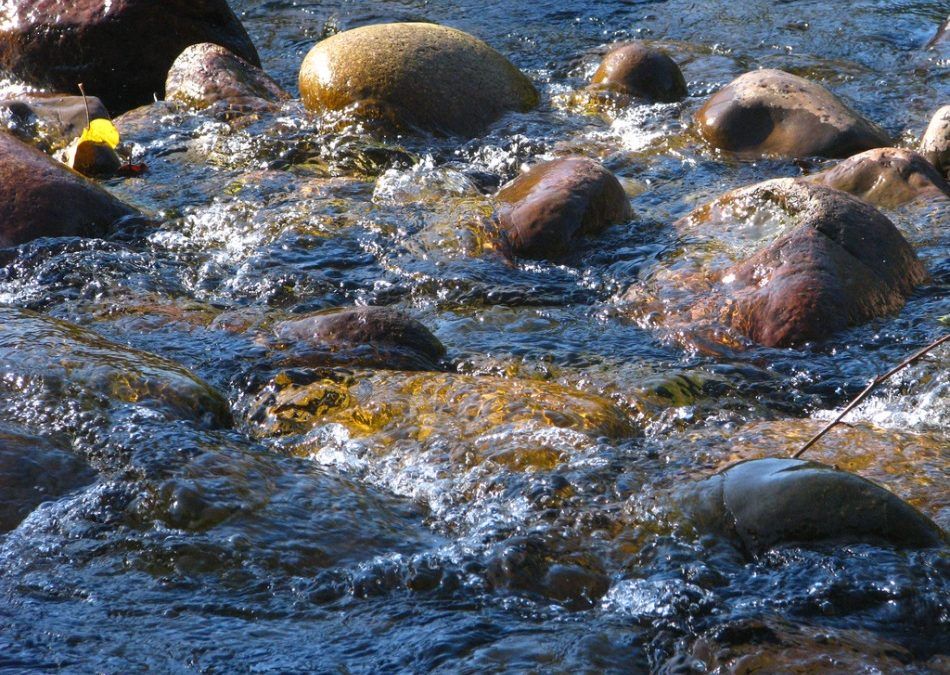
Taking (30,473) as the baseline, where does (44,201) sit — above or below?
above

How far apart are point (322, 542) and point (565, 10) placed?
7.40 m

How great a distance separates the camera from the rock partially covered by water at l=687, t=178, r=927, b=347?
4.62 metres

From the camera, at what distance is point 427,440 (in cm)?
388

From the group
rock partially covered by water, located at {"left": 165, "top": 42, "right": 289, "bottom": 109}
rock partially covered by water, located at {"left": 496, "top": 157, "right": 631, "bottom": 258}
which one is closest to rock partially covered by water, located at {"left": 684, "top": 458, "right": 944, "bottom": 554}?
rock partially covered by water, located at {"left": 496, "top": 157, "right": 631, "bottom": 258}

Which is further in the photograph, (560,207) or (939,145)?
(939,145)

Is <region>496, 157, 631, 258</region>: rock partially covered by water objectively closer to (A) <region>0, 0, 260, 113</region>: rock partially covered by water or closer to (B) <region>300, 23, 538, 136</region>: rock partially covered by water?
(B) <region>300, 23, 538, 136</region>: rock partially covered by water

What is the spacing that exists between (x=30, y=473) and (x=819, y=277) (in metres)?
3.18

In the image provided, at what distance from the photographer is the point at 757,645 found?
9.05ft

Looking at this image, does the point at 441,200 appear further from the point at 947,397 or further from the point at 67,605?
the point at 67,605

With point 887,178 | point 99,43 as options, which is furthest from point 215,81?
point 887,178

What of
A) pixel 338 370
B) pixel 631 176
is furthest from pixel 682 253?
pixel 338 370

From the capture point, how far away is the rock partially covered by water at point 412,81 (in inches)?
281

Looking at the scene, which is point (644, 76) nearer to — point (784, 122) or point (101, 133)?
point (784, 122)

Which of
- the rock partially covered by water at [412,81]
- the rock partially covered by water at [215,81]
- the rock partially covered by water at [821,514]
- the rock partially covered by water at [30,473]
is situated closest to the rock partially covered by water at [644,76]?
the rock partially covered by water at [412,81]
